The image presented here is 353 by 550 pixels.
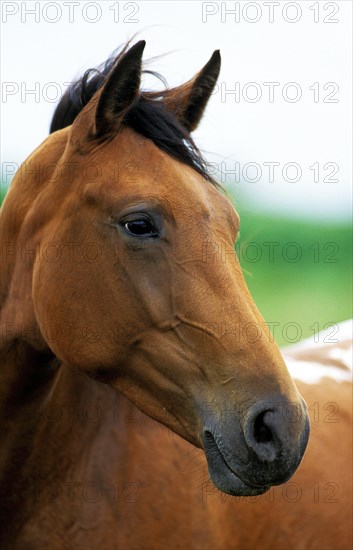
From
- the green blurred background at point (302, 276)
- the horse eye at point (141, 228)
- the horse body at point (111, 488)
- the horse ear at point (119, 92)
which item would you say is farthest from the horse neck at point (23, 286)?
the green blurred background at point (302, 276)

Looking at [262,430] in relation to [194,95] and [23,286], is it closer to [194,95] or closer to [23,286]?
[23,286]

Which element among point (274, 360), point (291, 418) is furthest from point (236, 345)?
point (291, 418)

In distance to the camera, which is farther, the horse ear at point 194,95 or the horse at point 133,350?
the horse ear at point 194,95

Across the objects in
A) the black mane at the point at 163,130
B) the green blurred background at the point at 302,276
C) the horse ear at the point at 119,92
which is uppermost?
the horse ear at the point at 119,92

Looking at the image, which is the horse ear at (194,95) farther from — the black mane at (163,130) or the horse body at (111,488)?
the horse body at (111,488)

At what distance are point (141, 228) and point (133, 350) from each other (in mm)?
433

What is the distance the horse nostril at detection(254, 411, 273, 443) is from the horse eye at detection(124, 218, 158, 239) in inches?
28.6

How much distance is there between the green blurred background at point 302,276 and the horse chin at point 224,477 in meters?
10.7

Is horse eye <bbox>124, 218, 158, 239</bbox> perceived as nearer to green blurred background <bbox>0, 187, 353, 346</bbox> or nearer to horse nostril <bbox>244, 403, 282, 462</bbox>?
horse nostril <bbox>244, 403, 282, 462</bbox>

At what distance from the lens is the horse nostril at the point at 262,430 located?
2380 millimetres

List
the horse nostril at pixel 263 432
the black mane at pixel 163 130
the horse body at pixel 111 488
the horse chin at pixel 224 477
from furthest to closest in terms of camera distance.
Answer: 1. the horse body at pixel 111 488
2. the black mane at pixel 163 130
3. the horse chin at pixel 224 477
4. the horse nostril at pixel 263 432

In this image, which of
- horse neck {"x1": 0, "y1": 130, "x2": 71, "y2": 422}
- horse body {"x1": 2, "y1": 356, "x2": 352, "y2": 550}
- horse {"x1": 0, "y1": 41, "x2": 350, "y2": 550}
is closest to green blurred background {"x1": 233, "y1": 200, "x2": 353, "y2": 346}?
horse body {"x1": 2, "y1": 356, "x2": 352, "y2": 550}

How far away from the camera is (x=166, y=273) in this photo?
103 inches

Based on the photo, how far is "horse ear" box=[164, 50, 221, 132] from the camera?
3.13 meters
